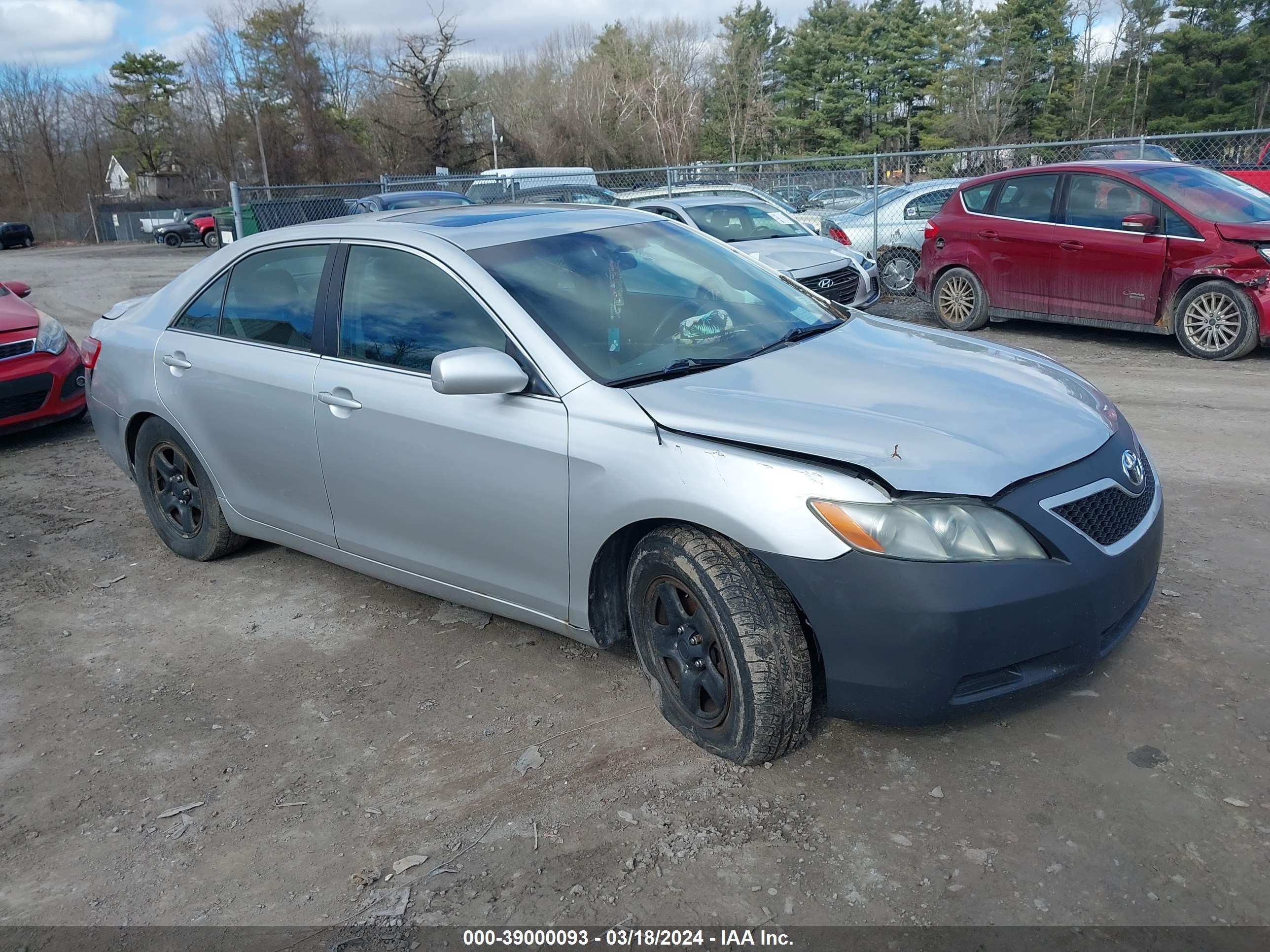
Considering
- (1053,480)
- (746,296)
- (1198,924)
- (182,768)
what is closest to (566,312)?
(746,296)

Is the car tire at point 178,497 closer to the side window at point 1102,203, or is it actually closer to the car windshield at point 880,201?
the side window at point 1102,203

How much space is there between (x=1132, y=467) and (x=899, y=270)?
442 inches

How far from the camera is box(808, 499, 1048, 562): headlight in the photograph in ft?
8.95

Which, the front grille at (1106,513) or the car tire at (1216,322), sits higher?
the front grille at (1106,513)

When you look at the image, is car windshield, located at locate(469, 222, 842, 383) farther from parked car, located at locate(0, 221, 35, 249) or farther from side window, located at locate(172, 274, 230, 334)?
parked car, located at locate(0, 221, 35, 249)

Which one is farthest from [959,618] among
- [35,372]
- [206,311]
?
[35,372]

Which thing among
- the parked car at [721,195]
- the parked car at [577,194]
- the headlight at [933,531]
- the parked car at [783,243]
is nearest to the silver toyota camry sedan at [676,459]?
the headlight at [933,531]

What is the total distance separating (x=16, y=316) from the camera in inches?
312

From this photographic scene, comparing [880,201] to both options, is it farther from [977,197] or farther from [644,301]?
[644,301]

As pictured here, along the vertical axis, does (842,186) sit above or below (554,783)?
above

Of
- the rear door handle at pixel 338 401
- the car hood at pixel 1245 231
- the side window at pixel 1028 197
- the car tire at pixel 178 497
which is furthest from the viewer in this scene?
the side window at pixel 1028 197

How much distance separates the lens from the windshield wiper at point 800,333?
3701 mm

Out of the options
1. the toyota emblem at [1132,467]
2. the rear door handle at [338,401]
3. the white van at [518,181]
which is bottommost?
the toyota emblem at [1132,467]

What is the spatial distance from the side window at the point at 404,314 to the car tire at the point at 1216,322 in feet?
24.8
